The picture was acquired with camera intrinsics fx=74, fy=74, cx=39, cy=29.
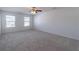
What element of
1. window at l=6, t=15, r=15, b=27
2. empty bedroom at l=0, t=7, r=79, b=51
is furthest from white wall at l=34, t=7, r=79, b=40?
window at l=6, t=15, r=15, b=27

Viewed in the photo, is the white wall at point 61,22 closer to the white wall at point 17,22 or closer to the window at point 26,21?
the window at point 26,21

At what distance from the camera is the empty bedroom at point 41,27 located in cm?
368

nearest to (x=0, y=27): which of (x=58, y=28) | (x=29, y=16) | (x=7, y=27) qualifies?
(x=7, y=27)

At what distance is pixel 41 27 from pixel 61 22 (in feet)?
9.19

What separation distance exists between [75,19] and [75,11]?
0.49 meters

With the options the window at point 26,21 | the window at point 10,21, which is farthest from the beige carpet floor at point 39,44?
the window at point 26,21

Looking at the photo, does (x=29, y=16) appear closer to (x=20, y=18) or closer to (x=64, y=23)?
(x=20, y=18)

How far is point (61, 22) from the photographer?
566 cm

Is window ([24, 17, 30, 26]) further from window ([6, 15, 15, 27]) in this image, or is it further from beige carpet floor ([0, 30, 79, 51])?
beige carpet floor ([0, 30, 79, 51])

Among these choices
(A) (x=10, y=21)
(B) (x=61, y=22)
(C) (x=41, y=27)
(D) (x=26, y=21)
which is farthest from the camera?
(D) (x=26, y=21)

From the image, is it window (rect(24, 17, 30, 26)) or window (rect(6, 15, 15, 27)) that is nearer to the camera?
window (rect(6, 15, 15, 27))

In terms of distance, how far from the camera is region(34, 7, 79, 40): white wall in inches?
184

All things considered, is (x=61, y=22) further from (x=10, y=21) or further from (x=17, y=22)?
(x=10, y=21)

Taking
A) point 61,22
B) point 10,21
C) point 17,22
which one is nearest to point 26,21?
point 17,22
